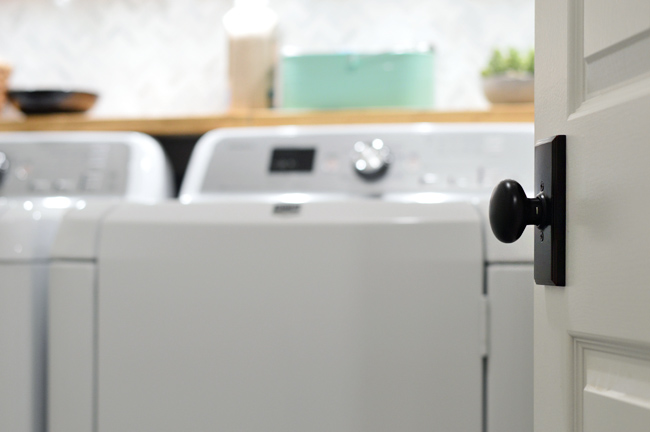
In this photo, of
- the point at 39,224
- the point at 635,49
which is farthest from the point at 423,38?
the point at 635,49

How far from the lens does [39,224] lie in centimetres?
98

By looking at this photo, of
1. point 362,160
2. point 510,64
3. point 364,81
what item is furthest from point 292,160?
point 510,64

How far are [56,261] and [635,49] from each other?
723 mm

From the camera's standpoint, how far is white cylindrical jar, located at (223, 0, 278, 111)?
5.72ft

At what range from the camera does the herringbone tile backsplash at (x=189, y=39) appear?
1.91 metres

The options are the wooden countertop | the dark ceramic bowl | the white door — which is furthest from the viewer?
the dark ceramic bowl

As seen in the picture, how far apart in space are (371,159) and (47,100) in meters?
0.83

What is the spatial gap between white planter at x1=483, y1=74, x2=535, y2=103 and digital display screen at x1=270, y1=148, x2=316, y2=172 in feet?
1.42

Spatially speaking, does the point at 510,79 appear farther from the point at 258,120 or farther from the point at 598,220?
the point at 598,220

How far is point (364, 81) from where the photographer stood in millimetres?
1542

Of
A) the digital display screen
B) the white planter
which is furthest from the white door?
the white planter

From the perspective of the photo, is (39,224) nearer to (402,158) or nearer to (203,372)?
(203,372)

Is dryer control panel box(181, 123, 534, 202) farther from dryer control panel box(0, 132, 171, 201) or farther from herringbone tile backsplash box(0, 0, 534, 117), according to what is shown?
herringbone tile backsplash box(0, 0, 534, 117)

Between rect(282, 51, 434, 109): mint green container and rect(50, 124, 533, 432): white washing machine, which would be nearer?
rect(50, 124, 533, 432): white washing machine
